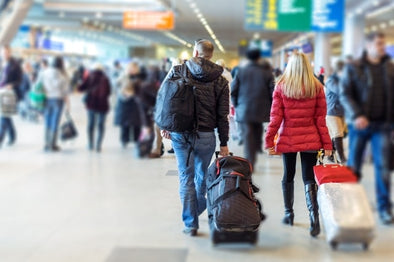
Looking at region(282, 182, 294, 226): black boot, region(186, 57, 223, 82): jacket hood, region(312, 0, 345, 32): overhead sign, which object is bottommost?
region(282, 182, 294, 226): black boot

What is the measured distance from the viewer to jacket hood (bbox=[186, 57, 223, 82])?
235 centimetres

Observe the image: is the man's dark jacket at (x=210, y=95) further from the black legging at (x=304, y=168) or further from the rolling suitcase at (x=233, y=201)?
the rolling suitcase at (x=233, y=201)

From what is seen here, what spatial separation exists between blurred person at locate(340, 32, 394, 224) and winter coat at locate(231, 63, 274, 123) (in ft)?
3.48

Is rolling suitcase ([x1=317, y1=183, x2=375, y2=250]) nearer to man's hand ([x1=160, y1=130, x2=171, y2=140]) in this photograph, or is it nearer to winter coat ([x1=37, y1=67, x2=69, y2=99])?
man's hand ([x1=160, y1=130, x2=171, y2=140])

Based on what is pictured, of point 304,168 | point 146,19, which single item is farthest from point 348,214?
point 146,19

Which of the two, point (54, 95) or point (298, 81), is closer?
point (298, 81)

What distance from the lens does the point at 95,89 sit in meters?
10.8

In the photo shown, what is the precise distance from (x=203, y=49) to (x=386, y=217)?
1.12 meters

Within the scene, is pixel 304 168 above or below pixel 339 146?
below

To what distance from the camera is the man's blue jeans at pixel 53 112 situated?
10.8 metres

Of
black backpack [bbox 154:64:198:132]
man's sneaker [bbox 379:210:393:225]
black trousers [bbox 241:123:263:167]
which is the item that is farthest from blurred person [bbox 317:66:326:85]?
man's sneaker [bbox 379:210:393:225]

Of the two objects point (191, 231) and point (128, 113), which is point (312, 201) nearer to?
point (191, 231)

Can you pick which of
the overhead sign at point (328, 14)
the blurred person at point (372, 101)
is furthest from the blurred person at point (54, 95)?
A: the blurred person at point (372, 101)

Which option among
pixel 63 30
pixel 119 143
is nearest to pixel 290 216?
pixel 119 143
